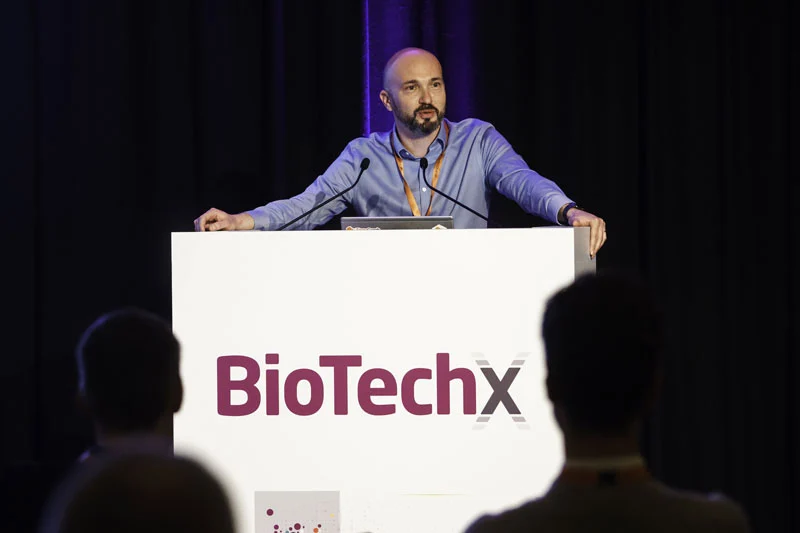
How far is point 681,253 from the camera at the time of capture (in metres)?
3.74

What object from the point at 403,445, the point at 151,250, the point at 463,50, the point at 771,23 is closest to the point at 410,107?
the point at 463,50

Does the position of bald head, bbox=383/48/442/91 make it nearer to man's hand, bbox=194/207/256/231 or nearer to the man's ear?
the man's ear

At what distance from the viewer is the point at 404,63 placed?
346cm

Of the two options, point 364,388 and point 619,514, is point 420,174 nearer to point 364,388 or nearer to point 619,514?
point 364,388

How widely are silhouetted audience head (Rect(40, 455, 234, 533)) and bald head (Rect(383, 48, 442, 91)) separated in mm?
2682

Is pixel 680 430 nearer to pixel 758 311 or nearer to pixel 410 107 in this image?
pixel 758 311

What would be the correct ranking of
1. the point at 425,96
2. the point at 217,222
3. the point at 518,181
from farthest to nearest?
the point at 425,96 → the point at 518,181 → the point at 217,222

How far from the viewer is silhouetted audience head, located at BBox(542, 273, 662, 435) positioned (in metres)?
0.88

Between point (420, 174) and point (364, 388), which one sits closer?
point (364, 388)

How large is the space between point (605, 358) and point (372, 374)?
3.40ft

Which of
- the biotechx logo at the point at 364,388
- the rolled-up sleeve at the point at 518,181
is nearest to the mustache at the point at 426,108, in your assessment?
the rolled-up sleeve at the point at 518,181

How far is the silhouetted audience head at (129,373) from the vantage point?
1070 mm

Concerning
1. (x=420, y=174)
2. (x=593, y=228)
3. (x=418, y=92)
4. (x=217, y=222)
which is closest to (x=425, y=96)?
(x=418, y=92)

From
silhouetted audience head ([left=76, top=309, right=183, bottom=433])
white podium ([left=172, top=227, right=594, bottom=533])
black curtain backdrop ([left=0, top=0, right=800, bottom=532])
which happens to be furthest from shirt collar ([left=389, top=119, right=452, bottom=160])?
silhouetted audience head ([left=76, top=309, right=183, bottom=433])
